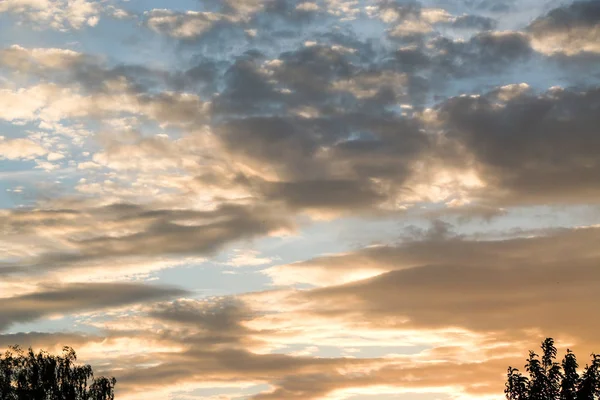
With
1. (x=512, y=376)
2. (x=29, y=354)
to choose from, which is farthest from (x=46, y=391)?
(x=512, y=376)

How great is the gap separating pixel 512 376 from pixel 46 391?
57118 millimetres

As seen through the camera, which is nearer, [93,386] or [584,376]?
[584,376]

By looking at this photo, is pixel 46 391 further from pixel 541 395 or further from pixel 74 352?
pixel 541 395

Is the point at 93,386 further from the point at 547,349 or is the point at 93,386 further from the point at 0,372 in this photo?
the point at 547,349

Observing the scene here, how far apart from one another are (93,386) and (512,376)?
54583 millimetres

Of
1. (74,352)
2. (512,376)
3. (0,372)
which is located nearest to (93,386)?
(74,352)

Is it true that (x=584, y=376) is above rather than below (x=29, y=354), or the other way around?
below

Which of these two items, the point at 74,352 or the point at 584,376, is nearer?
the point at 584,376

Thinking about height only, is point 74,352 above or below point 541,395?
above

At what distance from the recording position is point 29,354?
4077 inches

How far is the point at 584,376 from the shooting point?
7288 cm

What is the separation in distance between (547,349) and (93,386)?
58.3 metres

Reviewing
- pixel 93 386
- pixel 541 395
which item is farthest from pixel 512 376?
pixel 93 386

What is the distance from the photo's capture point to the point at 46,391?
103500mm
